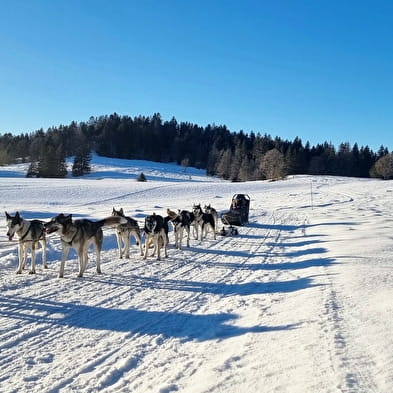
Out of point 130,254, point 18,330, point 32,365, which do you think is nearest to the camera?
point 32,365

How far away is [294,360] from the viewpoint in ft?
15.1

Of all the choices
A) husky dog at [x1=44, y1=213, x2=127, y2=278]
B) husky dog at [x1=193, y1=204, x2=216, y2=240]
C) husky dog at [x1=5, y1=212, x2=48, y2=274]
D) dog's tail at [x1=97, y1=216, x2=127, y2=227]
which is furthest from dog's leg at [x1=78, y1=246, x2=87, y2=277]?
husky dog at [x1=193, y1=204, x2=216, y2=240]

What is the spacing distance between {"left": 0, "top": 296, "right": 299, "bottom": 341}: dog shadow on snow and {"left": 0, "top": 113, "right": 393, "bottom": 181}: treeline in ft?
249

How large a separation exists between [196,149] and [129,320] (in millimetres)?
124542

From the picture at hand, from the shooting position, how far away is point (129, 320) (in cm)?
639

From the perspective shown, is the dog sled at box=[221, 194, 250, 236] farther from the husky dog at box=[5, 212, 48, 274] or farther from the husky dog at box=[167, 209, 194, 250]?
the husky dog at box=[5, 212, 48, 274]

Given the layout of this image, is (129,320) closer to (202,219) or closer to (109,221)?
(109,221)

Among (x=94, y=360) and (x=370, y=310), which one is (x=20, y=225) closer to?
(x=94, y=360)

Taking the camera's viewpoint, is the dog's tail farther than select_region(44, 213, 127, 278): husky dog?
Yes

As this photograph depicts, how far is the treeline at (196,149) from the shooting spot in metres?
92.3

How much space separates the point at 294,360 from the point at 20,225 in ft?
23.5

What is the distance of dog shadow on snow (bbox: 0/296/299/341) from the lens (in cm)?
589

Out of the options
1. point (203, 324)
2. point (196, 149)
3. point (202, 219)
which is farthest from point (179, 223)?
point (196, 149)

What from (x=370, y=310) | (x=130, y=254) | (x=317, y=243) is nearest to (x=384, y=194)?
(x=317, y=243)
